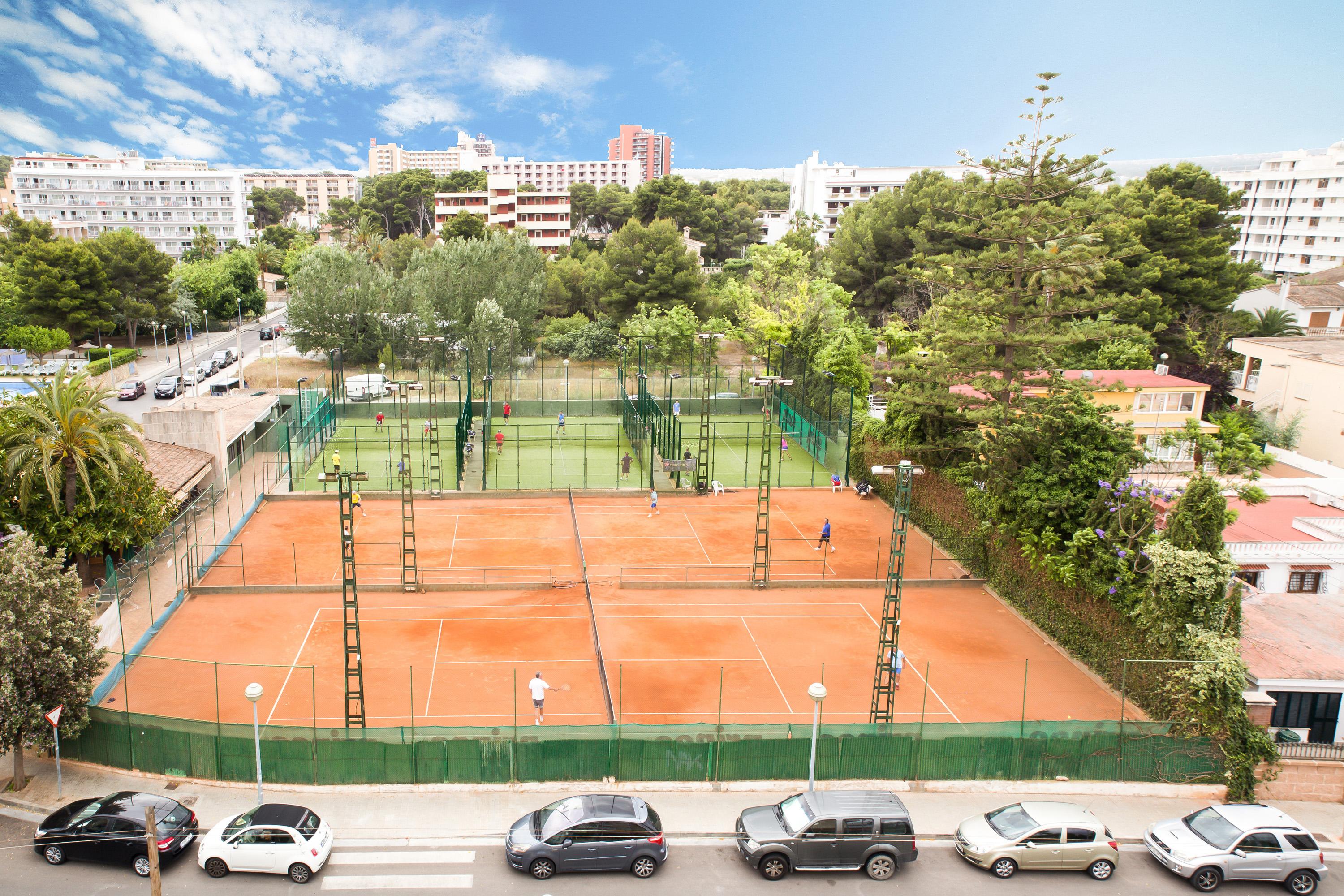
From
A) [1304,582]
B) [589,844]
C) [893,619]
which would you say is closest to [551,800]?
[589,844]

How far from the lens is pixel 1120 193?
56250mm

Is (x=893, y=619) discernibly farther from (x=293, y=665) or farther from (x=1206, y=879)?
(x=293, y=665)

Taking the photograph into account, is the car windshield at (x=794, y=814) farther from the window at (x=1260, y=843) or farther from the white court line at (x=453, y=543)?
the white court line at (x=453, y=543)

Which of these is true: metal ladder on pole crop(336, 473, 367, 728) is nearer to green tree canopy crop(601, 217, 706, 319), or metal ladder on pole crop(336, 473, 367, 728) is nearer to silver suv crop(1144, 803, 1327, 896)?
silver suv crop(1144, 803, 1327, 896)

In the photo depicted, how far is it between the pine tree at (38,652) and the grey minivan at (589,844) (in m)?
9.81

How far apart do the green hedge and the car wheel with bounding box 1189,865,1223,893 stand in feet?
212

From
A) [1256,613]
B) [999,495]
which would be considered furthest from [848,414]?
[1256,613]

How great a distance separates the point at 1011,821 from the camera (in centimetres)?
1717

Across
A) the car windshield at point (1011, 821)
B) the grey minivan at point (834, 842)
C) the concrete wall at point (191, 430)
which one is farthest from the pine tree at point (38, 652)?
the concrete wall at point (191, 430)

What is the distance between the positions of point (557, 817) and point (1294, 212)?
11395 cm

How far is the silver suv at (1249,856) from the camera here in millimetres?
16562

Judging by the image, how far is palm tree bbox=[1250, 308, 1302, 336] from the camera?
189 feet

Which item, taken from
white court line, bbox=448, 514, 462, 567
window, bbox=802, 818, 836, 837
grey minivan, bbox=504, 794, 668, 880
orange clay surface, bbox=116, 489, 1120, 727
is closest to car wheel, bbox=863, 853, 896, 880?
window, bbox=802, 818, 836, 837

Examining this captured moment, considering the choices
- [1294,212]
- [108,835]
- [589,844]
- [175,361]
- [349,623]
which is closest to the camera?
[108,835]
